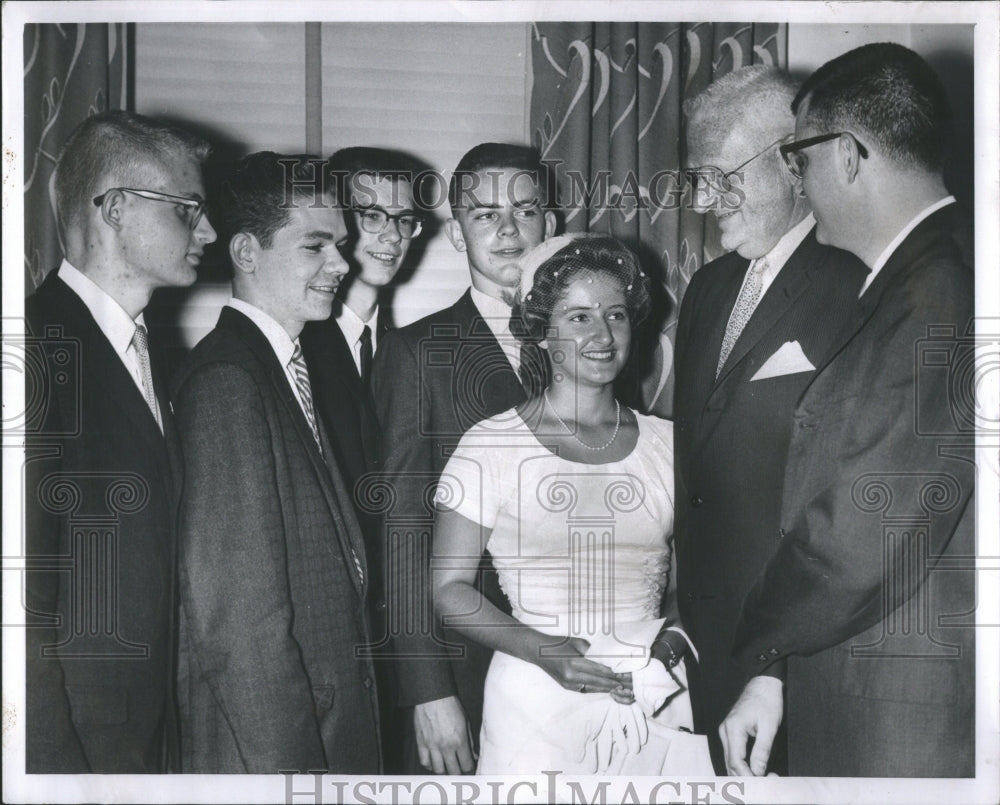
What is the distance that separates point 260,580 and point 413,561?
348 mm

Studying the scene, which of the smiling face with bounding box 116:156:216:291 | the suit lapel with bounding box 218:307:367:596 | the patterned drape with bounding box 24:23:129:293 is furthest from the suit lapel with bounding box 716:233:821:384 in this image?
the patterned drape with bounding box 24:23:129:293

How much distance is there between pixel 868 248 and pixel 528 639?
1185 mm

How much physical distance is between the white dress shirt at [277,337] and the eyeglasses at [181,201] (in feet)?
0.69

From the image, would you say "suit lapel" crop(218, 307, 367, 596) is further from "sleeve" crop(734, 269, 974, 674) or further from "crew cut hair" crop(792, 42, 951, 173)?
"crew cut hair" crop(792, 42, 951, 173)

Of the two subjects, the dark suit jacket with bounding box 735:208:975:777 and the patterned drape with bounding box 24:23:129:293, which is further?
the patterned drape with bounding box 24:23:129:293

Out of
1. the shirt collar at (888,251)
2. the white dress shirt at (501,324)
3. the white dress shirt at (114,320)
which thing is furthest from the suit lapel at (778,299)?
the white dress shirt at (114,320)

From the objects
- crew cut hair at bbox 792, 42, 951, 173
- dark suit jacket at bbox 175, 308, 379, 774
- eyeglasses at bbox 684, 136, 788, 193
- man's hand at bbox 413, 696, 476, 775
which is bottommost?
man's hand at bbox 413, 696, 476, 775

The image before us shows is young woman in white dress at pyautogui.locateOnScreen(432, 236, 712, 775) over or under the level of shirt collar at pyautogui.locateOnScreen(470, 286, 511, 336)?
under

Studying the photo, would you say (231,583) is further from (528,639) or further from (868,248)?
(868,248)

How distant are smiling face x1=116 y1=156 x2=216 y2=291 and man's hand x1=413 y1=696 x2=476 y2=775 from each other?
3.76 ft

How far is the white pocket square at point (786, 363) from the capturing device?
7.23 feet

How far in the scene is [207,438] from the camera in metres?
2.23

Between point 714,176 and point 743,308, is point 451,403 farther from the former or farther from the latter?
point 714,176

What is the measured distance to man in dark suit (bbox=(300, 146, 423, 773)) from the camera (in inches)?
89.3
